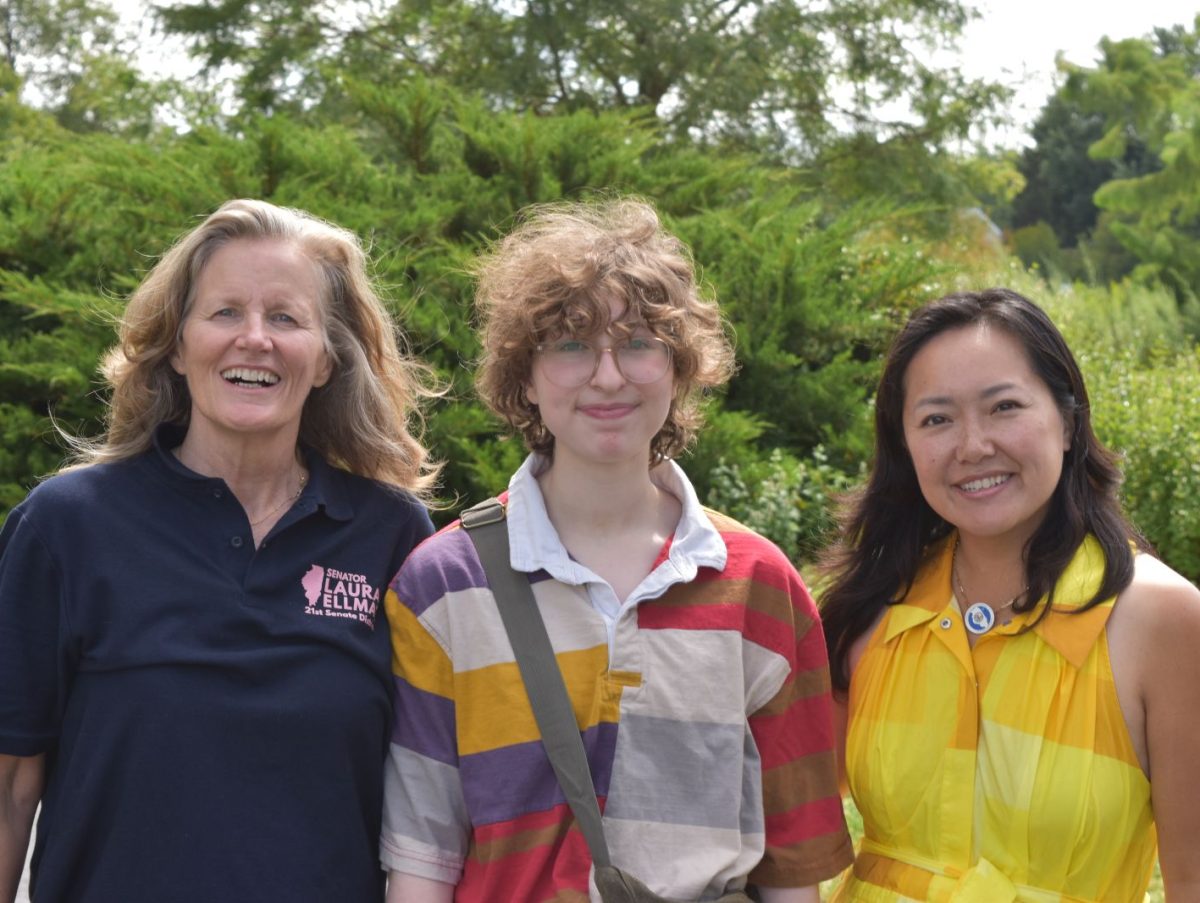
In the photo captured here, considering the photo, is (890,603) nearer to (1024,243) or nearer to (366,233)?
(366,233)

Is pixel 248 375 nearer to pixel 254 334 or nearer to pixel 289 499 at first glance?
pixel 254 334

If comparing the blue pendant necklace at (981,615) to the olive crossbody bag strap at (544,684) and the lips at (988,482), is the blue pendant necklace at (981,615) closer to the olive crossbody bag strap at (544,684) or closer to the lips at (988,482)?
the lips at (988,482)

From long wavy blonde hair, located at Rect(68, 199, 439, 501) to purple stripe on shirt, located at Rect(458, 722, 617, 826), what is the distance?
82 centimetres

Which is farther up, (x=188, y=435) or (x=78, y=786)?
(x=188, y=435)

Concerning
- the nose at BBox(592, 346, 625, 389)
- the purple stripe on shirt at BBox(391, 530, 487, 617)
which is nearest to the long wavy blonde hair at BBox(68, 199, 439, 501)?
the purple stripe on shirt at BBox(391, 530, 487, 617)

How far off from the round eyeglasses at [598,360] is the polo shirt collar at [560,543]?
25cm

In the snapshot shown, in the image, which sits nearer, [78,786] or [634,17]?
[78,786]

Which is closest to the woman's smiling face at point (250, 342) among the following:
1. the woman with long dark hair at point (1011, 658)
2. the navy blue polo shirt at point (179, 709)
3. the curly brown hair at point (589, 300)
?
the navy blue polo shirt at point (179, 709)

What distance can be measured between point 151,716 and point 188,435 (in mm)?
648

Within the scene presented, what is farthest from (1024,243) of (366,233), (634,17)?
(366,233)

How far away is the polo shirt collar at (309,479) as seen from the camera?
2.53 meters

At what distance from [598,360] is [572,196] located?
230 inches

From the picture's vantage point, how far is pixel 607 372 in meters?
2.37

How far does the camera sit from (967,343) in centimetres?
258
